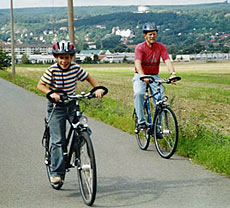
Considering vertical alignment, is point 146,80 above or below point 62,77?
below

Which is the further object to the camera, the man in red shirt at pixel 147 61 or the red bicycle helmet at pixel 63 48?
A: the man in red shirt at pixel 147 61

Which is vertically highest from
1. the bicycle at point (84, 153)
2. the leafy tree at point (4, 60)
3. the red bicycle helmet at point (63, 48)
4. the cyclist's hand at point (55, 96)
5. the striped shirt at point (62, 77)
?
the red bicycle helmet at point (63, 48)

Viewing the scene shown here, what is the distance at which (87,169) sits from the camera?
5930 mm

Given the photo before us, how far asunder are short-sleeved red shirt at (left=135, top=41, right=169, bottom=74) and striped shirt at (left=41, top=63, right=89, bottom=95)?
280cm

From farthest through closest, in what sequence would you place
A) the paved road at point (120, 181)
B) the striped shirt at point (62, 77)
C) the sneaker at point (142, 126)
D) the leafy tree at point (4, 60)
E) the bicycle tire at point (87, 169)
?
1. the leafy tree at point (4, 60)
2. the sneaker at point (142, 126)
3. the striped shirt at point (62, 77)
4. the paved road at point (120, 181)
5. the bicycle tire at point (87, 169)

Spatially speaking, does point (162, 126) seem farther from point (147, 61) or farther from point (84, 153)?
point (84, 153)

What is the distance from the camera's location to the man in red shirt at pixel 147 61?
9.10 metres

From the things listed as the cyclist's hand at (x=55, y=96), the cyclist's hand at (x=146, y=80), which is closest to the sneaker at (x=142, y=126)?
the cyclist's hand at (x=146, y=80)

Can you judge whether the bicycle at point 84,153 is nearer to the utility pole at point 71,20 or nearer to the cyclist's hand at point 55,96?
the cyclist's hand at point 55,96

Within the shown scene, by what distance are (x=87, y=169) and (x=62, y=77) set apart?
1.09m

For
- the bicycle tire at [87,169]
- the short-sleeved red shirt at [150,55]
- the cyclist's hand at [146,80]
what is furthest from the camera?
the short-sleeved red shirt at [150,55]

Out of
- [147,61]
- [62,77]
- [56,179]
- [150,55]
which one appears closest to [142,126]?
[147,61]

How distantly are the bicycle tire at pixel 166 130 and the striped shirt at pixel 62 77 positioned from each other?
2324mm

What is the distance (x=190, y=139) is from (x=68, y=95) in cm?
339
